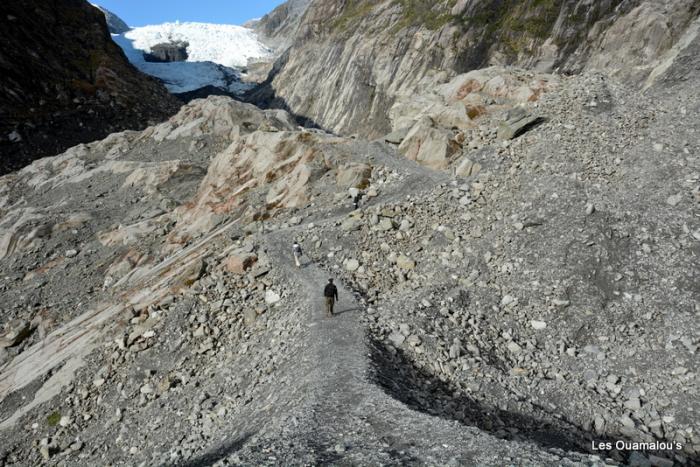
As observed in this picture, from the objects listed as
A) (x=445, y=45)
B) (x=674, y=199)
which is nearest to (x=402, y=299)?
(x=674, y=199)

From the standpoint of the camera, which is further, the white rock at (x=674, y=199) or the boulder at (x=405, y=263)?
the boulder at (x=405, y=263)

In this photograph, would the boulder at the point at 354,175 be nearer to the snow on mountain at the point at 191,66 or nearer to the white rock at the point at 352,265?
the white rock at the point at 352,265

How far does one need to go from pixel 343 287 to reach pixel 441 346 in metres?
5.71

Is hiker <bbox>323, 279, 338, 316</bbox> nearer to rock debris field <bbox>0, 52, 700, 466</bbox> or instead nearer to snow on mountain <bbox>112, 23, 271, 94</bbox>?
rock debris field <bbox>0, 52, 700, 466</bbox>

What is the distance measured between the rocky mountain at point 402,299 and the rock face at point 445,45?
15689mm

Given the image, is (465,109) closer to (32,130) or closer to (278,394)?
(278,394)

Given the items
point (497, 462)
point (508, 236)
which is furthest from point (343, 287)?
point (497, 462)

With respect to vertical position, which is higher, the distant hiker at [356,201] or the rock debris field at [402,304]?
the distant hiker at [356,201]

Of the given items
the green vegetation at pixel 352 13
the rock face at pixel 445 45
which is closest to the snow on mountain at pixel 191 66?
the rock face at pixel 445 45

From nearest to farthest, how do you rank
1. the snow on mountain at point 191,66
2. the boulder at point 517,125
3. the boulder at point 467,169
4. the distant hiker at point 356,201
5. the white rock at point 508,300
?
the white rock at point 508,300 < the distant hiker at point 356,201 < the boulder at point 467,169 < the boulder at point 517,125 < the snow on mountain at point 191,66

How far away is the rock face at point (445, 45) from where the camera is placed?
52906mm

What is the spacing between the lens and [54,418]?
67.9 feet

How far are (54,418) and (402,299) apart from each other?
17378 mm

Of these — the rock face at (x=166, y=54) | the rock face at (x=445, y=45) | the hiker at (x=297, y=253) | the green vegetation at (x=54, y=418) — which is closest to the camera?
the green vegetation at (x=54, y=418)
